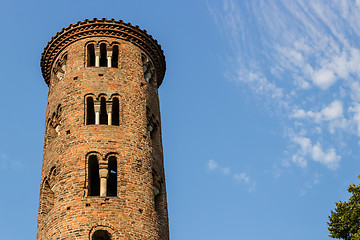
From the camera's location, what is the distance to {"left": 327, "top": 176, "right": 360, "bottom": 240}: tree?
2588 centimetres

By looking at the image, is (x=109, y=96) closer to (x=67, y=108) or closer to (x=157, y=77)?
(x=67, y=108)

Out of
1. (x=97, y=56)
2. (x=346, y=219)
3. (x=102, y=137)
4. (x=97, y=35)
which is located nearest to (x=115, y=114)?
(x=102, y=137)

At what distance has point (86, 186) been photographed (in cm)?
2339

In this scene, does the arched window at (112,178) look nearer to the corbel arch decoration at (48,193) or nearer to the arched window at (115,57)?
the corbel arch decoration at (48,193)

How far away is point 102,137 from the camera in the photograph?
24.9 m

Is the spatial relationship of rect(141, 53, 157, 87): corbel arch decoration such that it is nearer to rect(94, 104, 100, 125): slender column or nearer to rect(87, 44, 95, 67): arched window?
rect(87, 44, 95, 67): arched window

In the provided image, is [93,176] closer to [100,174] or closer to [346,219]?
[100,174]

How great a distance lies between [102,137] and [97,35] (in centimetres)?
686

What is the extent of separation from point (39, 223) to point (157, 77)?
11.2 m

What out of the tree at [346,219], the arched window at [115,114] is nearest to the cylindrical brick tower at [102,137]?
the arched window at [115,114]

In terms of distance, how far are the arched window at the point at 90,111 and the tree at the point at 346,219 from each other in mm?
11882

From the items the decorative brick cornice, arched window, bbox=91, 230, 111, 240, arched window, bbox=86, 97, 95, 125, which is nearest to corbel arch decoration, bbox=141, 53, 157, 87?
the decorative brick cornice

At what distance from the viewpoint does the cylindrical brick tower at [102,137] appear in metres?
22.7

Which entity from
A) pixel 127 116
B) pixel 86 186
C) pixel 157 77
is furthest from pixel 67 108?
pixel 157 77
